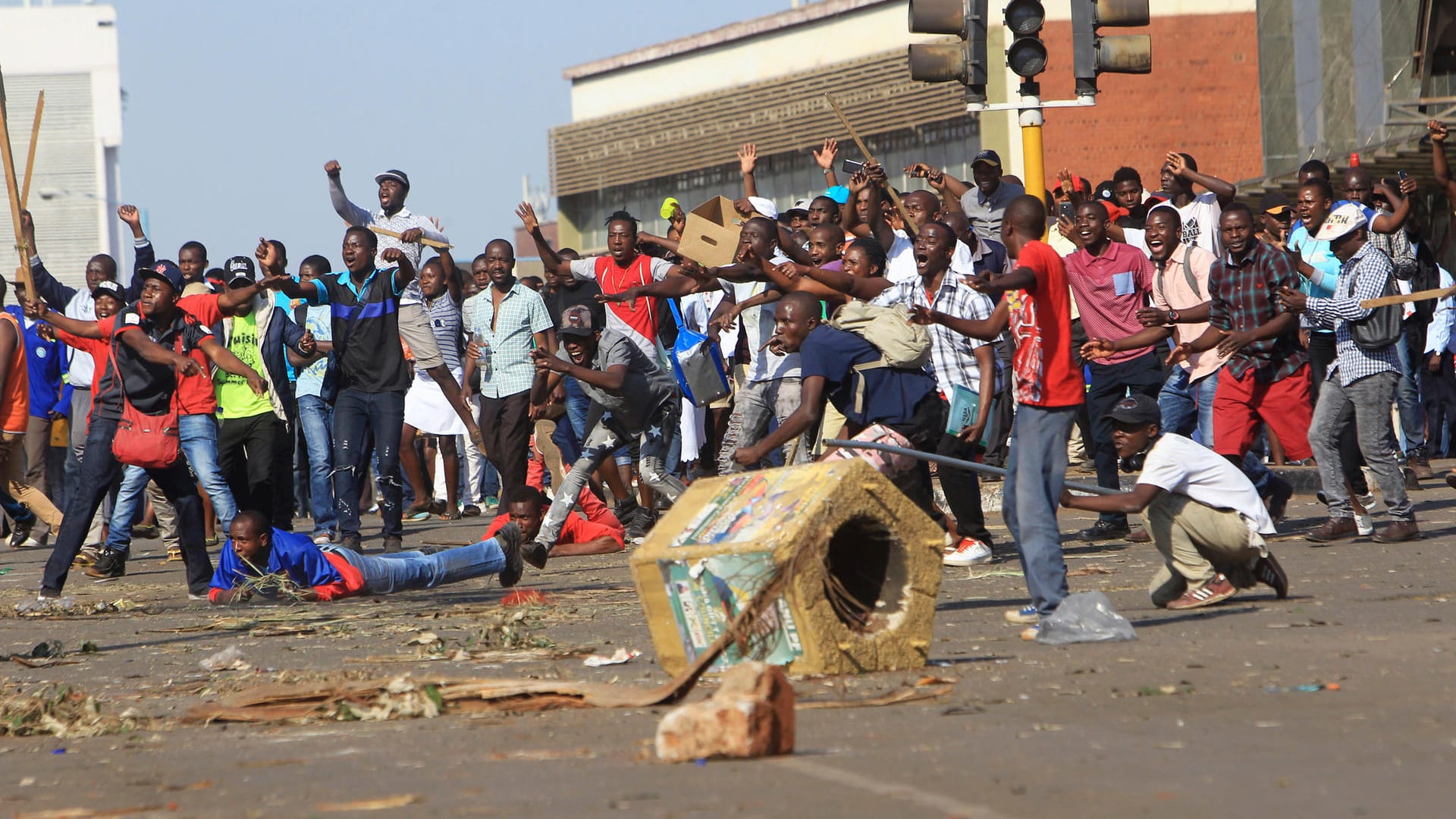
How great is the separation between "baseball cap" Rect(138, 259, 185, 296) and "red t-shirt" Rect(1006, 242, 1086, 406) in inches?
208

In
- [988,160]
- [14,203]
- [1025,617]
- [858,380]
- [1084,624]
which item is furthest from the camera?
[988,160]

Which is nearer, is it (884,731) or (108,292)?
(884,731)

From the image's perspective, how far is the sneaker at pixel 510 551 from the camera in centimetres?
976

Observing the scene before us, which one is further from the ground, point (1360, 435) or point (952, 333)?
point (952, 333)

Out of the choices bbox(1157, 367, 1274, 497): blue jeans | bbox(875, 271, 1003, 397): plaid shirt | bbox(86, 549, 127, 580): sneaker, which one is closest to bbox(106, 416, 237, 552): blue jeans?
bbox(86, 549, 127, 580): sneaker

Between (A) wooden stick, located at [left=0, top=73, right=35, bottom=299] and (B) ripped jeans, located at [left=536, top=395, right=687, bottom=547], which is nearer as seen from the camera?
(B) ripped jeans, located at [left=536, top=395, right=687, bottom=547]

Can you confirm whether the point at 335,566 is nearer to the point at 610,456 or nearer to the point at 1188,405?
the point at 610,456

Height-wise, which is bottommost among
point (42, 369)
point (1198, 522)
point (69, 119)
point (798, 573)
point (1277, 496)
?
point (1277, 496)

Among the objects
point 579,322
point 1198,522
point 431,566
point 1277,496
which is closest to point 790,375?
point 579,322

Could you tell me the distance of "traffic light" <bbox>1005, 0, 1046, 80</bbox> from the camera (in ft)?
41.0

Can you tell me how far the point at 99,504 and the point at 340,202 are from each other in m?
5.06

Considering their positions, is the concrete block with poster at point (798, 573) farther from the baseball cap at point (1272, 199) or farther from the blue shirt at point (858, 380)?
the baseball cap at point (1272, 199)

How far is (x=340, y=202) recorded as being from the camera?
1473cm

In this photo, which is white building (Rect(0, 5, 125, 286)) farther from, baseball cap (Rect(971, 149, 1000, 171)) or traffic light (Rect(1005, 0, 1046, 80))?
traffic light (Rect(1005, 0, 1046, 80))
